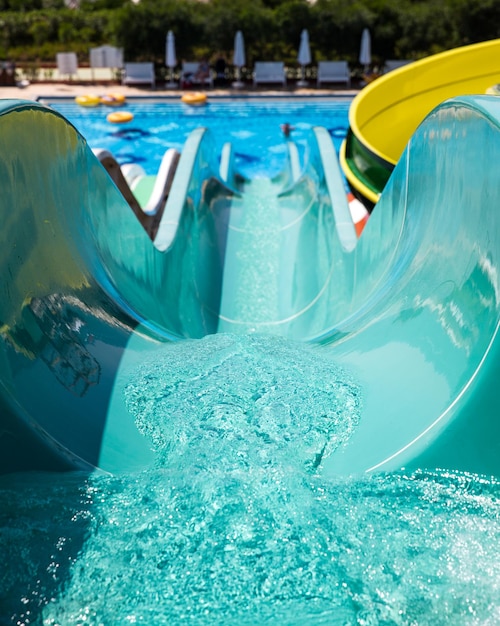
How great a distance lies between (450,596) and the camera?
1.83 meters

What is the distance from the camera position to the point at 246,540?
198cm

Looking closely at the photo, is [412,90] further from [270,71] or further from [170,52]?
[170,52]

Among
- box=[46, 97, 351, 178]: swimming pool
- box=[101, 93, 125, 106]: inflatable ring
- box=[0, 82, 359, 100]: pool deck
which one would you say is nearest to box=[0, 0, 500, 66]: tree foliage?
box=[0, 82, 359, 100]: pool deck

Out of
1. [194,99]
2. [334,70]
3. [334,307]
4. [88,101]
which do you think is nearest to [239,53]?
[194,99]

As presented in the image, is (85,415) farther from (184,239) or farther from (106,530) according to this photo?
(184,239)

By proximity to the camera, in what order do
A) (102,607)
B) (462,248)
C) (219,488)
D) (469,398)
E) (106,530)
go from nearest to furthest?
1. (102,607)
2. (106,530)
3. (219,488)
4. (469,398)
5. (462,248)

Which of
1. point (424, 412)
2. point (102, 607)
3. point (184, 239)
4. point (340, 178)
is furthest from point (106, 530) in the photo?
point (340, 178)

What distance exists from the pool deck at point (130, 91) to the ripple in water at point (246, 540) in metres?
15.0

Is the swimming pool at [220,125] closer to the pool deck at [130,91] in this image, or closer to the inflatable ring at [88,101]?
the inflatable ring at [88,101]

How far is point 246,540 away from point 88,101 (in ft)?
48.5

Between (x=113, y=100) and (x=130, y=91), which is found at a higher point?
(x=130, y=91)

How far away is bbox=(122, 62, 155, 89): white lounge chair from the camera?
17.4 m

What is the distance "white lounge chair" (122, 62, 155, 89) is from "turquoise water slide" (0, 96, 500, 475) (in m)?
13.6

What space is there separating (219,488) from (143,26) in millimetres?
17487
